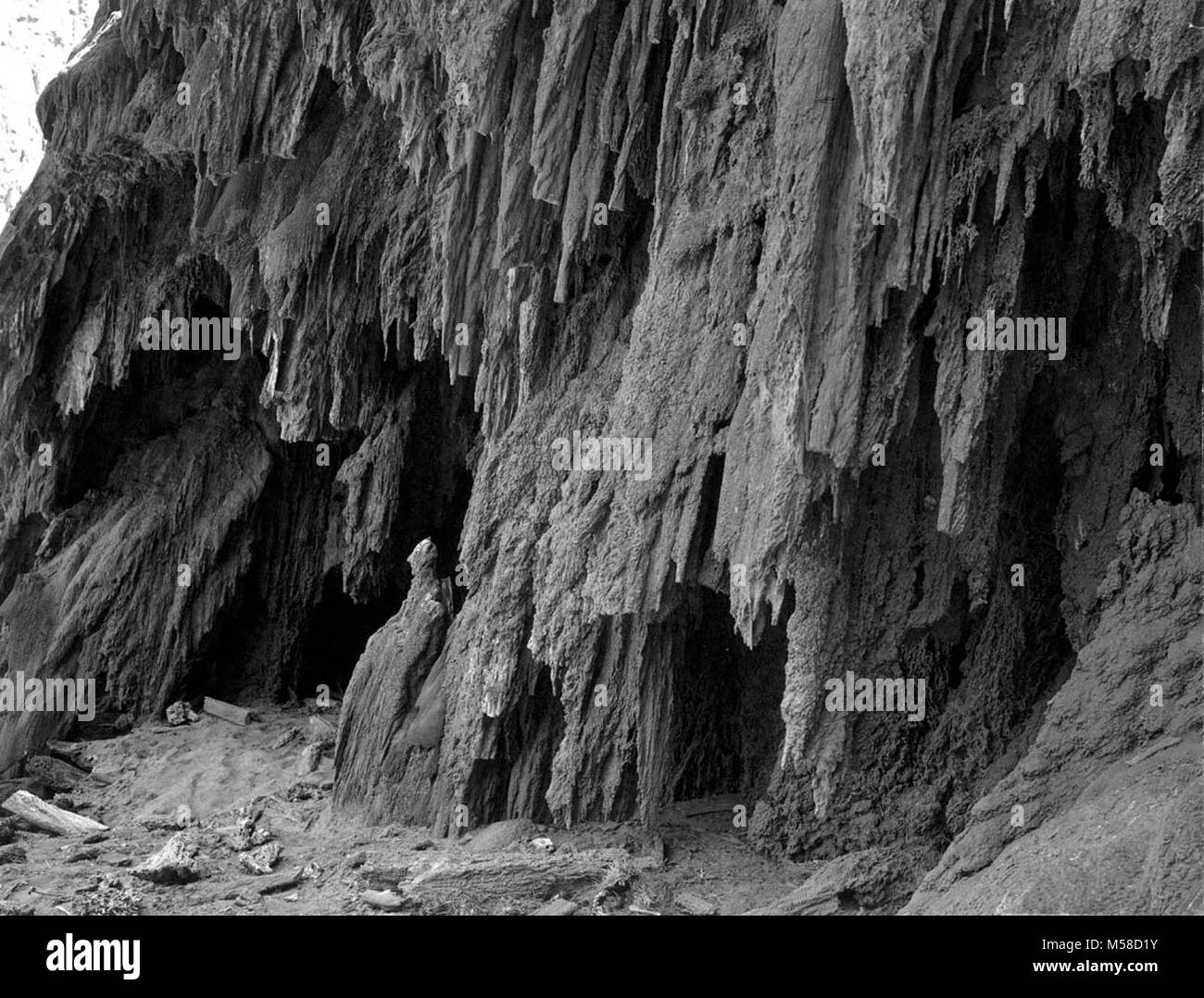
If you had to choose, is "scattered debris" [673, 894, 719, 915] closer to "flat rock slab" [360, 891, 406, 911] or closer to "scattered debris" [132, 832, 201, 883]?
"flat rock slab" [360, 891, 406, 911]

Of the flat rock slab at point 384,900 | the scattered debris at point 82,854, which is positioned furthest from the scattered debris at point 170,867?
the flat rock slab at point 384,900

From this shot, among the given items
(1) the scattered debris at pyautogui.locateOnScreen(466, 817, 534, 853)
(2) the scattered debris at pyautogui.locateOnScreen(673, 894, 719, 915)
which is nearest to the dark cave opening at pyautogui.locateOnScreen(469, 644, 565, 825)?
(1) the scattered debris at pyautogui.locateOnScreen(466, 817, 534, 853)

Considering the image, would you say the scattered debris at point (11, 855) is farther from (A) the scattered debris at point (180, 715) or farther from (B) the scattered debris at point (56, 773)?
(A) the scattered debris at point (180, 715)

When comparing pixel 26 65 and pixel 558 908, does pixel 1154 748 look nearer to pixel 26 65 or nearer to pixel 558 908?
pixel 558 908

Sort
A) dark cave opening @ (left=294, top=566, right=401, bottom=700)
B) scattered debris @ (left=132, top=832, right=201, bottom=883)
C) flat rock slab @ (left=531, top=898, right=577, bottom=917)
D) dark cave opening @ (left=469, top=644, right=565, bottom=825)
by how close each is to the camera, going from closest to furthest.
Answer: flat rock slab @ (left=531, top=898, right=577, bottom=917)
scattered debris @ (left=132, top=832, right=201, bottom=883)
dark cave opening @ (left=469, top=644, right=565, bottom=825)
dark cave opening @ (left=294, top=566, right=401, bottom=700)

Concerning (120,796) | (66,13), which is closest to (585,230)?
(120,796)

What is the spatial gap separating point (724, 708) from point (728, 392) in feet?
9.38

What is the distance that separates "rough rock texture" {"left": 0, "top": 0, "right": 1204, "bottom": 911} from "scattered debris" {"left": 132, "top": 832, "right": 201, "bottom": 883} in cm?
146

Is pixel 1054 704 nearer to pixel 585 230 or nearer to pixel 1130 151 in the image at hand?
pixel 1130 151

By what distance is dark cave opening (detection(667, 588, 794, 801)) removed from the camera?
1202 centimetres

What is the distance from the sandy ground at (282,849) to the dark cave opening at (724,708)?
10.1 inches

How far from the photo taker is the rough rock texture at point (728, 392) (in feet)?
30.2

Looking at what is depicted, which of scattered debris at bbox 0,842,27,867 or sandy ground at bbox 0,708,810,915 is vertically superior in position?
sandy ground at bbox 0,708,810,915
